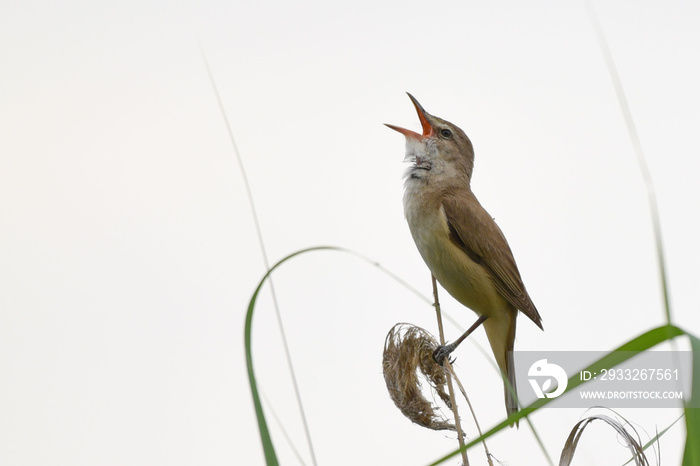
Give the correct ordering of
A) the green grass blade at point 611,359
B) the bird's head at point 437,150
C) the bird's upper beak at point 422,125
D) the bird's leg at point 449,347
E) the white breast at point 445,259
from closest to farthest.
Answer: the green grass blade at point 611,359, the bird's leg at point 449,347, the white breast at point 445,259, the bird's head at point 437,150, the bird's upper beak at point 422,125

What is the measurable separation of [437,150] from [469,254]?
0.69m

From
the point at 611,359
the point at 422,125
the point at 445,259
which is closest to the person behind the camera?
the point at 611,359

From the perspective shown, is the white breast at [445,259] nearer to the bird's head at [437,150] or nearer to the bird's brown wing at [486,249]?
the bird's brown wing at [486,249]

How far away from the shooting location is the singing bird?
387 cm

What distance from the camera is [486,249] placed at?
13.2 ft

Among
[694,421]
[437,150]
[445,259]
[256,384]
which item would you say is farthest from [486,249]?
[694,421]

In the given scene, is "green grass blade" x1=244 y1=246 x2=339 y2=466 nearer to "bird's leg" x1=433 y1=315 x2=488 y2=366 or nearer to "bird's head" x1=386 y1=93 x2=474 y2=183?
"bird's leg" x1=433 y1=315 x2=488 y2=366

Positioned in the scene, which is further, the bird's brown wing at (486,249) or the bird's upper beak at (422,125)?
the bird's upper beak at (422,125)

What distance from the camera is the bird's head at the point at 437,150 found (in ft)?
14.0

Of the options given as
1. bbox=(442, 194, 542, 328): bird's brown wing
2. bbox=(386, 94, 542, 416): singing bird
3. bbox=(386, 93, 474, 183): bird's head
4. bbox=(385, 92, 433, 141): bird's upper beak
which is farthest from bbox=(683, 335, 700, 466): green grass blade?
bbox=(385, 92, 433, 141): bird's upper beak

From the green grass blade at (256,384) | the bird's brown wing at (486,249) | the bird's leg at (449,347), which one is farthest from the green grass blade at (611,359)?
the bird's brown wing at (486,249)

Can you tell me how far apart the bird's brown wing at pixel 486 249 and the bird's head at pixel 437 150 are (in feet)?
0.87

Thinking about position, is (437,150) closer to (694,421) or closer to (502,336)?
(502,336)

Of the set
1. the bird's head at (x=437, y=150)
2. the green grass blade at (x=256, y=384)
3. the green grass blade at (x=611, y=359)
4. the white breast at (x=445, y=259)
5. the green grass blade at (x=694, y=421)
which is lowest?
the green grass blade at (x=694, y=421)
